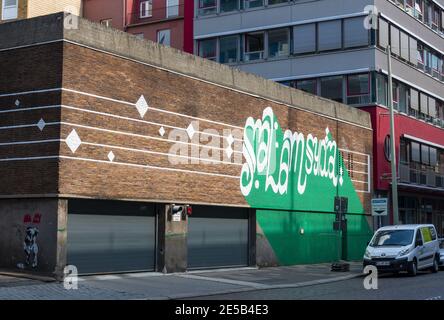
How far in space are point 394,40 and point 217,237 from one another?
68.7 feet

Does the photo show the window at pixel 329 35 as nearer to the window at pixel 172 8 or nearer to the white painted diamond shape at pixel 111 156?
the window at pixel 172 8

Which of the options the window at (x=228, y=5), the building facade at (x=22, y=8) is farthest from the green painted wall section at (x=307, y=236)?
the building facade at (x=22, y=8)

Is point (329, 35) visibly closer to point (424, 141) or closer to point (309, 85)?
point (309, 85)

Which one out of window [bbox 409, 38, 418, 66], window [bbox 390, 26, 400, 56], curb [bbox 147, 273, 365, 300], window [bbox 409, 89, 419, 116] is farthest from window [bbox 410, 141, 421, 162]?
curb [bbox 147, 273, 365, 300]

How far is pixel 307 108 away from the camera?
30.1 metres

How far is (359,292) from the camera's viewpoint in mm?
17844

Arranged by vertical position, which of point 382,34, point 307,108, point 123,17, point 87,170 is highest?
point 123,17

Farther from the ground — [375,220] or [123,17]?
[123,17]

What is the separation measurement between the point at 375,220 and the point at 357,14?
1170 centimetres

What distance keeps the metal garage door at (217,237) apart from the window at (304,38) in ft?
52.5

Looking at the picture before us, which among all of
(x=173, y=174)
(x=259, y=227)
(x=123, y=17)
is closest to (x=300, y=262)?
(x=259, y=227)
